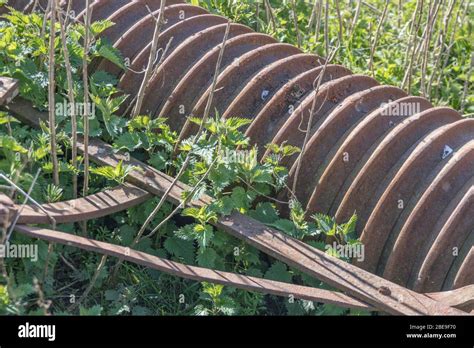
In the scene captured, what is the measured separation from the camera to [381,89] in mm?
4680

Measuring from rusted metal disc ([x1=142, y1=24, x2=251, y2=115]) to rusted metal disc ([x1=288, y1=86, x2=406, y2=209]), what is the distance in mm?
853

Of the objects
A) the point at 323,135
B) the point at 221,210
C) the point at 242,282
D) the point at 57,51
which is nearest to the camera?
the point at 242,282

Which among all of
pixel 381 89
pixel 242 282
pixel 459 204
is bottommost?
pixel 242 282

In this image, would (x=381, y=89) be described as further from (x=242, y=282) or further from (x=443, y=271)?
Answer: (x=242, y=282)

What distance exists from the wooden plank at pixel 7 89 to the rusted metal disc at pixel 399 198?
6.21ft

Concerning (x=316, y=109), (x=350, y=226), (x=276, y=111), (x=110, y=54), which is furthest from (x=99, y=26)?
(x=350, y=226)

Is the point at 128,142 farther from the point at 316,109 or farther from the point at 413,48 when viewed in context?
the point at 413,48

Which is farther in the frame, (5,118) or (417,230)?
(5,118)

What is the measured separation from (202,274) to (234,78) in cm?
128

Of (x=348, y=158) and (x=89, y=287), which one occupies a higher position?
(x=348, y=158)

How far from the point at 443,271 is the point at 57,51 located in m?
2.33

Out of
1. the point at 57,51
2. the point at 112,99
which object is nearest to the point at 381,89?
the point at 112,99

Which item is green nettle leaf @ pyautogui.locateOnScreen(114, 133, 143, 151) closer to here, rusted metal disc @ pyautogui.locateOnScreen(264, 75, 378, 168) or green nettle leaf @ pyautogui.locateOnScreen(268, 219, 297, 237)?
→ rusted metal disc @ pyautogui.locateOnScreen(264, 75, 378, 168)

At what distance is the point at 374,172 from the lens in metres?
4.26
